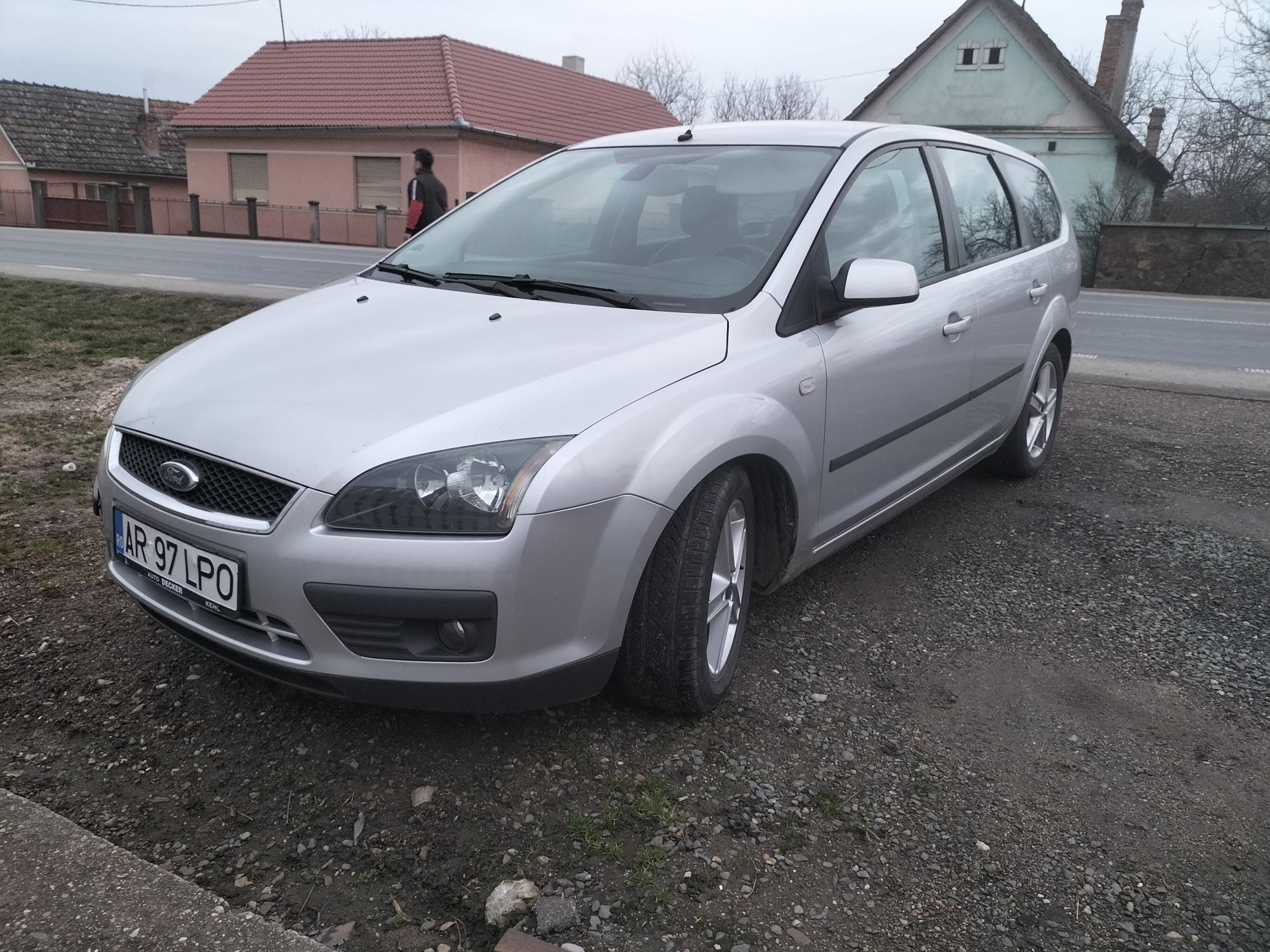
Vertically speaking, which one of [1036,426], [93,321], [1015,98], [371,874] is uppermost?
[1015,98]

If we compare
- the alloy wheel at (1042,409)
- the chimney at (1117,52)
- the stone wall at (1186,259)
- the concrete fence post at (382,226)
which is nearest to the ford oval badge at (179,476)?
the alloy wheel at (1042,409)

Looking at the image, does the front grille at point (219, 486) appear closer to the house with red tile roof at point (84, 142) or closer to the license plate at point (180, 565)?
the license plate at point (180, 565)

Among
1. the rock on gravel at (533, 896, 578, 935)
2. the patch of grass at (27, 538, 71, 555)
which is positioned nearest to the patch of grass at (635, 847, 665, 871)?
the rock on gravel at (533, 896, 578, 935)

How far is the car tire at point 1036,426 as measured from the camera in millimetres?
4977

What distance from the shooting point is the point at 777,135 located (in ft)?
12.1

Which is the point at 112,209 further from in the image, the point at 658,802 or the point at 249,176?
the point at 658,802

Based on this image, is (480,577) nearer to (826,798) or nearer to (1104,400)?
(826,798)

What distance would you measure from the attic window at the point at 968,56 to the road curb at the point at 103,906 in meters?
34.5

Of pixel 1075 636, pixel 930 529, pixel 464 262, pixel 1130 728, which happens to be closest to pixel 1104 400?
pixel 930 529

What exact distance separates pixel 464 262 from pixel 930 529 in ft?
7.61

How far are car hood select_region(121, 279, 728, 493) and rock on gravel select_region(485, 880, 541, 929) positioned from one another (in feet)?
3.05

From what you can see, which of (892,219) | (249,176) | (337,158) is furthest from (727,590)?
(249,176)

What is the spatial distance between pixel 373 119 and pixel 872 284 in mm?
30856

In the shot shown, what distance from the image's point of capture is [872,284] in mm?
3033
